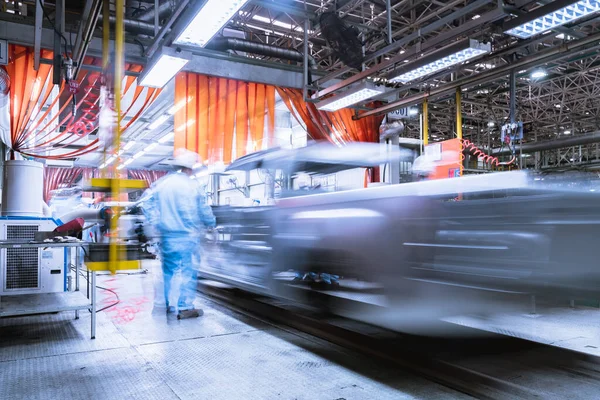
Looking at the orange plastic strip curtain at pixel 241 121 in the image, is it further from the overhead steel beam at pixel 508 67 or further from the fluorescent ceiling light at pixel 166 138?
the fluorescent ceiling light at pixel 166 138

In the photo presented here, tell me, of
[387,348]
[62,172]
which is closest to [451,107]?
[387,348]

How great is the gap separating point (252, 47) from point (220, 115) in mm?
1515

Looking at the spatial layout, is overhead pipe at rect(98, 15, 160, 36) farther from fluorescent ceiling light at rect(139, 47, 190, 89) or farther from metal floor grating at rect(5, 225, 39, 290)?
metal floor grating at rect(5, 225, 39, 290)

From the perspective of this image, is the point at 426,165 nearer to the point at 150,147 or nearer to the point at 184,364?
the point at 184,364

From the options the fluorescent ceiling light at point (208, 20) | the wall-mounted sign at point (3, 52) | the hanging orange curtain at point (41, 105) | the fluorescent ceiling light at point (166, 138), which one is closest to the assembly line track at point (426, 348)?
the fluorescent ceiling light at point (208, 20)

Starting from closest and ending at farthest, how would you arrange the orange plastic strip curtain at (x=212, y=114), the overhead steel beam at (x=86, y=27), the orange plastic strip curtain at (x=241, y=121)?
the overhead steel beam at (x=86, y=27)
the orange plastic strip curtain at (x=212, y=114)
the orange plastic strip curtain at (x=241, y=121)

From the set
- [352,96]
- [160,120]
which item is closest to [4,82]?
[352,96]

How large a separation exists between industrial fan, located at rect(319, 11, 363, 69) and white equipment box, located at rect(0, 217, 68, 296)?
5392 mm

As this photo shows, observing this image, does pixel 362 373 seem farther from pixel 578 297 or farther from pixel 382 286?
pixel 578 297

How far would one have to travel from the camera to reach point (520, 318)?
14.3 ft

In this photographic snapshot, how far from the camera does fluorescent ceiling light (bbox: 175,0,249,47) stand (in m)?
4.75

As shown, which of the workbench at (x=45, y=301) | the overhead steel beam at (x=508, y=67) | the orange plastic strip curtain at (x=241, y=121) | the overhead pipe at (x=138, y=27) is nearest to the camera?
the workbench at (x=45, y=301)

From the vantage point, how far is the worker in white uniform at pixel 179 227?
4.87 m

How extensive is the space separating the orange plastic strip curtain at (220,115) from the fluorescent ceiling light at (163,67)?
3.58 feet
